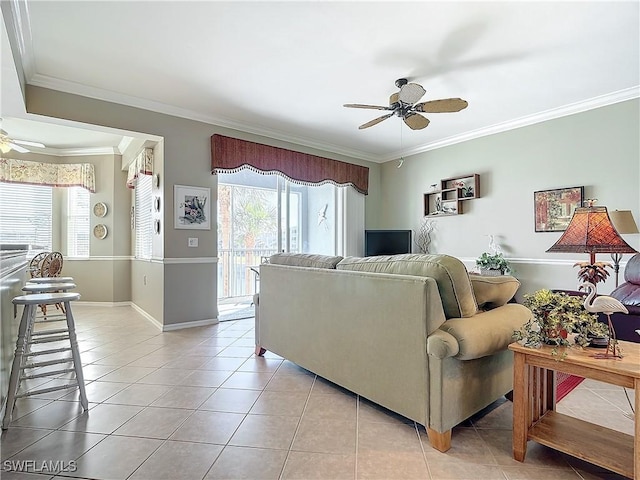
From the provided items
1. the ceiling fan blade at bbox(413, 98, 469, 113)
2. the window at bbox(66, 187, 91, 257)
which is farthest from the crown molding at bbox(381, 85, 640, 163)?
the window at bbox(66, 187, 91, 257)

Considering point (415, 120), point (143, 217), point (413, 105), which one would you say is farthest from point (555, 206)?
point (143, 217)

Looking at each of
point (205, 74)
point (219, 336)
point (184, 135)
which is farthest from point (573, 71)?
point (219, 336)

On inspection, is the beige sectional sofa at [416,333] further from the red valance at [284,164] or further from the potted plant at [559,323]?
the red valance at [284,164]

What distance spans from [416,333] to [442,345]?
0.15 metres

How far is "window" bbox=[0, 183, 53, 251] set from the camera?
5180 millimetres

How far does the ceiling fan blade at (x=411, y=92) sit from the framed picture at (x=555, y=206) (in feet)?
7.69

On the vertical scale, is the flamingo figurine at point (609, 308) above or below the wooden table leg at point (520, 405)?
above

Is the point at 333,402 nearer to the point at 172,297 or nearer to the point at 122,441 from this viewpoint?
the point at 122,441

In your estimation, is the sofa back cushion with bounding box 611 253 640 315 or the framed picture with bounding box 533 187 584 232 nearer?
the sofa back cushion with bounding box 611 253 640 315

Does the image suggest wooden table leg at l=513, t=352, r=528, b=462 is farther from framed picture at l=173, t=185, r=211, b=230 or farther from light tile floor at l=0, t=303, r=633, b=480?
framed picture at l=173, t=185, r=211, b=230

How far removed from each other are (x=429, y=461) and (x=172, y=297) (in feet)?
10.8

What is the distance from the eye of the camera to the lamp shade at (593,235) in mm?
1645

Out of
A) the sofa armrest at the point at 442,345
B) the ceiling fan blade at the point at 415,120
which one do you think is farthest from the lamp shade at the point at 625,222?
the sofa armrest at the point at 442,345

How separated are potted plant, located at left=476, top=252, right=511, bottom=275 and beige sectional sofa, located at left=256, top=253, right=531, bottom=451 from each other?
95.6 inches
